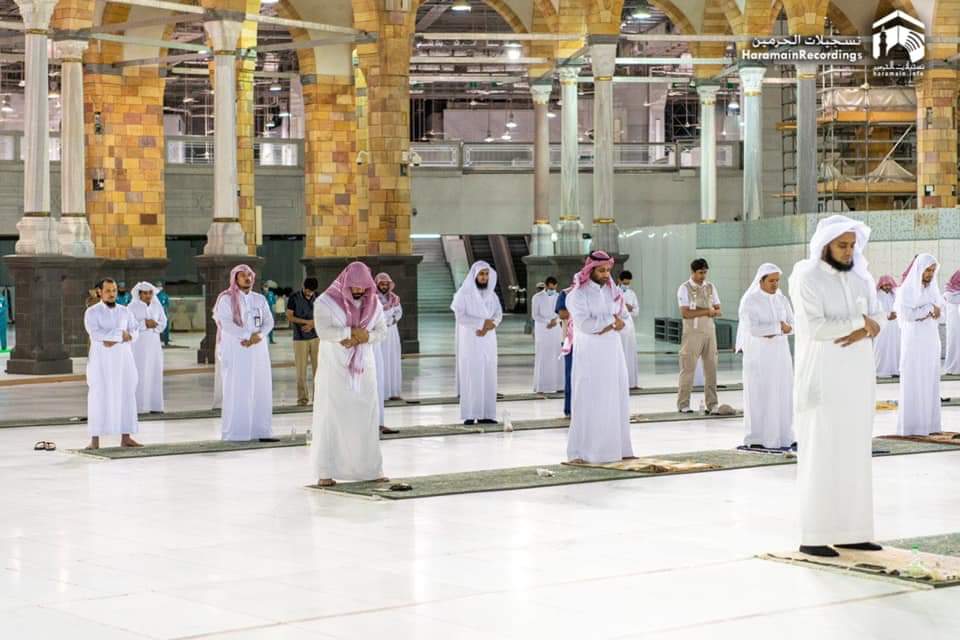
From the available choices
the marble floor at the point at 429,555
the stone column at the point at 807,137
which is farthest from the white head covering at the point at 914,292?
the stone column at the point at 807,137

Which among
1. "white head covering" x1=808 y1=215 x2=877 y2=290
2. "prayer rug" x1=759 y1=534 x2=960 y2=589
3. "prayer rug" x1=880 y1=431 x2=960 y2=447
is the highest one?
"white head covering" x1=808 y1=215 x2=877 y2=290

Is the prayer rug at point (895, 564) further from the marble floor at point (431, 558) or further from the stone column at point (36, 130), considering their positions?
the stone column at point (36, 130)

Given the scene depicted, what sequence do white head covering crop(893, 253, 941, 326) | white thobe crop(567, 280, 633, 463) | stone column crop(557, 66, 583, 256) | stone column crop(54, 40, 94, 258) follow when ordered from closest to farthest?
white thobe crop(567, 280, 633, 463)
white head covering crop(893, 253, 941, 326)
stone column crop(54, 40, 94, 258)
stone column crop(557, 66, 583, 256)

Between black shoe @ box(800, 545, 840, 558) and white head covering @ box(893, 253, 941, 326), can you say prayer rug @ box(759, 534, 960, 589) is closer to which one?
black shoe @ box(800, 545, 840, 558)

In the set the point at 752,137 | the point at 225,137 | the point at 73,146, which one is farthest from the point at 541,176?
the point at 73,146

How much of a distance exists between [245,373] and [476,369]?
235 cm

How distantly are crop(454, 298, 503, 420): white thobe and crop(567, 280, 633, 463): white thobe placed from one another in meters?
3.28

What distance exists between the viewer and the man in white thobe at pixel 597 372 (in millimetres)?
10281

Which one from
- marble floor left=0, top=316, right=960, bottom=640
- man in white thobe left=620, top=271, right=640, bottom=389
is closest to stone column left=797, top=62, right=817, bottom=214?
man in white thobe left=620, top=271, right=640, bottom=389

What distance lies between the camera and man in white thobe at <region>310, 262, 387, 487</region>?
938cm

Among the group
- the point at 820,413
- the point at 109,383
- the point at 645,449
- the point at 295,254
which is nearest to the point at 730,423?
the point at 645,449

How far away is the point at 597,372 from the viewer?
1031 cm

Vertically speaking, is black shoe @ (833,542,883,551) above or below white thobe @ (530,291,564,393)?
below

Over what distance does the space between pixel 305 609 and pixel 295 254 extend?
2984 cm
